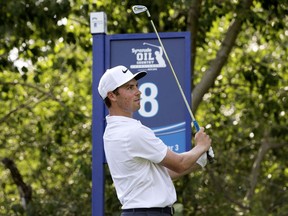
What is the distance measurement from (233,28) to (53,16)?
2.20 m

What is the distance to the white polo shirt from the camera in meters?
4.50

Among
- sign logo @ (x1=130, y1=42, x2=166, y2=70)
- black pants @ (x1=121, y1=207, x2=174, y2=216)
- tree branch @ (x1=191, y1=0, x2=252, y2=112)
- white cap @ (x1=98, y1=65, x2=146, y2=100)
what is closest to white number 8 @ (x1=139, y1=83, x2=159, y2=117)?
sign logo @ (x1=130, y1=42, x2=166, y2=70)

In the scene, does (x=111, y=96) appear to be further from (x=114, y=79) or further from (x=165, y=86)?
(x=165, y=86)

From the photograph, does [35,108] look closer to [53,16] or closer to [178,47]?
[53,16]

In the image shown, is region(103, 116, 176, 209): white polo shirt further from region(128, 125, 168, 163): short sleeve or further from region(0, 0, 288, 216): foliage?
region(0, 0, 288, 216): foliage

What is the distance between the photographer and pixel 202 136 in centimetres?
463

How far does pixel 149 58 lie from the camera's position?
6.82 metres

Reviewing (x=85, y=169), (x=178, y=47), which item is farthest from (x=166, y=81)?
(x=85, y=169)

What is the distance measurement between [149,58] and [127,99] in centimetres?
218

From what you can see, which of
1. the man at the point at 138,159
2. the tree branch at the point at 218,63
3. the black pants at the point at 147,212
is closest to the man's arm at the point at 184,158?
the man at the point at 138,159

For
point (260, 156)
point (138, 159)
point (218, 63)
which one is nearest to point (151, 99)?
point (138, 159)

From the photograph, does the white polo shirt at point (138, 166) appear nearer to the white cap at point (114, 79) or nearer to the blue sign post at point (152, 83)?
the white cap at point (114, 79)

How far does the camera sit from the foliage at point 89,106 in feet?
32.1

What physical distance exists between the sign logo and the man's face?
2109 mm
